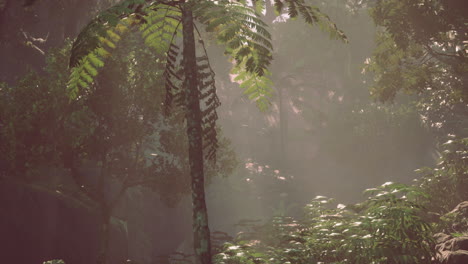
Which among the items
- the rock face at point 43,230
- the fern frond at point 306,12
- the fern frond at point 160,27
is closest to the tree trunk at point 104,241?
the rock face at point 43,230

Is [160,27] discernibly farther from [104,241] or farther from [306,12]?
[104,241]

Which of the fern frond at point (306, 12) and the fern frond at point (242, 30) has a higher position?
the fern frond at point (306, 12)

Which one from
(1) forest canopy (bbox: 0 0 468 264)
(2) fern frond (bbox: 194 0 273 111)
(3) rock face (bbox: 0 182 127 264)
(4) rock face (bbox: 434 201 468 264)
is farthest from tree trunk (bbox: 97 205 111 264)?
(2) fern frond (bbox: 194 0 273 111)

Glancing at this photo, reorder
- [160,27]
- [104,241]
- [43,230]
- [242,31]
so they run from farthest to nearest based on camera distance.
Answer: [43,230] < [104,241] < [160,27] < [242,31]

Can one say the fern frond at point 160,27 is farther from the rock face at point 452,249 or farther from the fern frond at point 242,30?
the rock face at point 452,249

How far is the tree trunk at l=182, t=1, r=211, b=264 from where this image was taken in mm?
3996

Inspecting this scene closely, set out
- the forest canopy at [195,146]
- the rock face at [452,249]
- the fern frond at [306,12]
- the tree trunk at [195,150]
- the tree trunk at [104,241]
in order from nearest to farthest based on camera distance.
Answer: the tree trunk at [195,150] < the fern frond at [306,12] < the forest canopy at [195,146] < the rock face at [452,249] < the tree trunk at [104,241]

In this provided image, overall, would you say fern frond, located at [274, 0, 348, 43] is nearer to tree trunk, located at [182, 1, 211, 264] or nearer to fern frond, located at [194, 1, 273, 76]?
fern frond, located at [194, 1, 273, 76]

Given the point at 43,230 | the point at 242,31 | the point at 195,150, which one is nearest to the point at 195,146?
the point at 195,150

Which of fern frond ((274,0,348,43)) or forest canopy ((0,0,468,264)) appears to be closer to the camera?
fern frond ((274,0,348,43))

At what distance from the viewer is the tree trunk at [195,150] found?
4.00 metres

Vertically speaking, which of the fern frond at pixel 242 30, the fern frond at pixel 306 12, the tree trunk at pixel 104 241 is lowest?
the tree trunk at pixel 104 241

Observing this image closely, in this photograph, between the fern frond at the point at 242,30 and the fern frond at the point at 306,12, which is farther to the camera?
the fern frond at the point at 306,12

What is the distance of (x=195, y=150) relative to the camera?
163 inches
